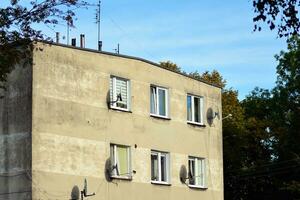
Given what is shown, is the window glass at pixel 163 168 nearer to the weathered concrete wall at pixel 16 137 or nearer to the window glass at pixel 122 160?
the window glass at pixel 122 160

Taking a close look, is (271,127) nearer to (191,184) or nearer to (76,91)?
(191,184)

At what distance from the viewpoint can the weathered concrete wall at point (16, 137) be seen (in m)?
28.5

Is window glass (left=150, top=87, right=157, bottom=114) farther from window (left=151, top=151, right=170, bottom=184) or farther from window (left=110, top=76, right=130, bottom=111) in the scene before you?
window (left=151, top=151, right=170, bottom=184)

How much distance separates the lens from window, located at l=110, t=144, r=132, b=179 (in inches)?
1248

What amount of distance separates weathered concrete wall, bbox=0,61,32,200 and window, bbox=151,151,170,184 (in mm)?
7066

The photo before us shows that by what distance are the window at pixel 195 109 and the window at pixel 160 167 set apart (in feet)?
9.70

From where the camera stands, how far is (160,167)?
3397cm

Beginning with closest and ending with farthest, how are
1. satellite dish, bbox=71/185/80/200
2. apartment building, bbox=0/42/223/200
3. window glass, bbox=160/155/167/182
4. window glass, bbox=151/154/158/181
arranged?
apartment building, bbox=0/42/223/200, satellite dish, bbox=71/185/80/200, window glass, bbox=151/154/158/181, window glass, bbox=160/155/167/182

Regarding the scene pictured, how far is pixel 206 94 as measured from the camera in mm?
37656

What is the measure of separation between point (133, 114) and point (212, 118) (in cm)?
585

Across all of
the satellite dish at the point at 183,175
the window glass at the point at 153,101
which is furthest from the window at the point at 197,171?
the window glass at the point at 153,101

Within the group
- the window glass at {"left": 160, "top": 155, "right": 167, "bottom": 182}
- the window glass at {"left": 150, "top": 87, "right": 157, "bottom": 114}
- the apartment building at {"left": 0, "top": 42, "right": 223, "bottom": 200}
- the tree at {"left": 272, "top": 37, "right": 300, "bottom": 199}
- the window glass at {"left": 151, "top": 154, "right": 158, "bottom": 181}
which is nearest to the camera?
the apartment building at {"left": 0, "top": 42, "right": 223, "bottom": 200}

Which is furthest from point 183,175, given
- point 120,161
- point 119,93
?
point 119,93

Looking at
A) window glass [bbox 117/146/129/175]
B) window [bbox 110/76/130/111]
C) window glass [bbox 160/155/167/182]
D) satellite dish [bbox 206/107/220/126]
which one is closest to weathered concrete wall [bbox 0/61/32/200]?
window [bbox 110/76/130/111]
